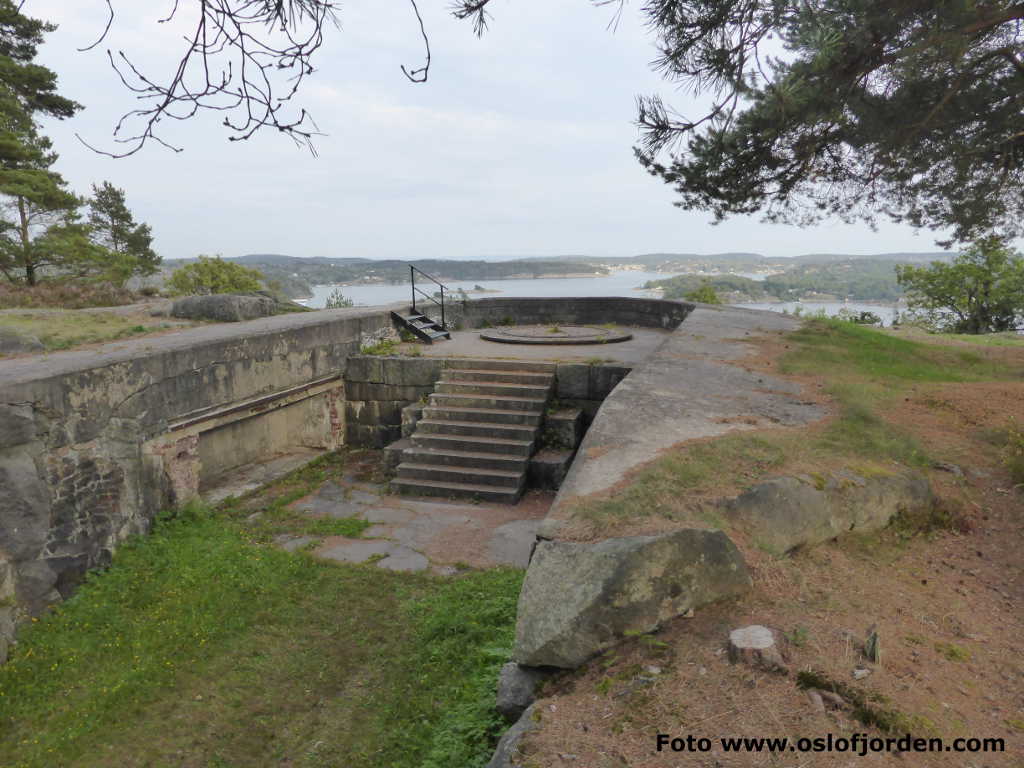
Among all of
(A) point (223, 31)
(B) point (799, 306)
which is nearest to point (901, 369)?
(A) point (223, 31)

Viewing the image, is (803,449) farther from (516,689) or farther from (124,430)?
(124,430)

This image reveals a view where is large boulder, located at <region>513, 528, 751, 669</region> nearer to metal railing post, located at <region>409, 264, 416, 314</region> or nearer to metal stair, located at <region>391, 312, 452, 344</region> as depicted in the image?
metal stair, located at <region>391, 312, 452, 344</region>

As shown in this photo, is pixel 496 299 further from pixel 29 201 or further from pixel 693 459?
pixel 29 201

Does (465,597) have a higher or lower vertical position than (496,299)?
lower

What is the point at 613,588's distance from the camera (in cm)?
248

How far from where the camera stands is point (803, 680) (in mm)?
2076

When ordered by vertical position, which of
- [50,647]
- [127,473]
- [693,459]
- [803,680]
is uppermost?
[693,459]

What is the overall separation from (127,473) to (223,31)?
4128mm

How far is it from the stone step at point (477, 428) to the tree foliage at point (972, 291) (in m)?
26.7

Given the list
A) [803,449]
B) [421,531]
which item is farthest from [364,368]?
[803,449]

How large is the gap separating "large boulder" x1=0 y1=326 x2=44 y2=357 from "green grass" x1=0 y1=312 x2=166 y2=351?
130mm

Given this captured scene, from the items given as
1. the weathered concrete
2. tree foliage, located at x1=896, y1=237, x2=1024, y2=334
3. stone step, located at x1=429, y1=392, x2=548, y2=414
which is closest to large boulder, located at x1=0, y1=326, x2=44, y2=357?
stone step, located at x1=429, y1=392, x2=548, y2=414

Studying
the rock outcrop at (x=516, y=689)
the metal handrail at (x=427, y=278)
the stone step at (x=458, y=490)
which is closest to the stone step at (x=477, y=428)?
the stone step at (x=458, y=490)

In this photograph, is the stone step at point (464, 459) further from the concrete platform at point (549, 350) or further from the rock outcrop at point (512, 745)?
the rock outcrop at point (512, 745)
